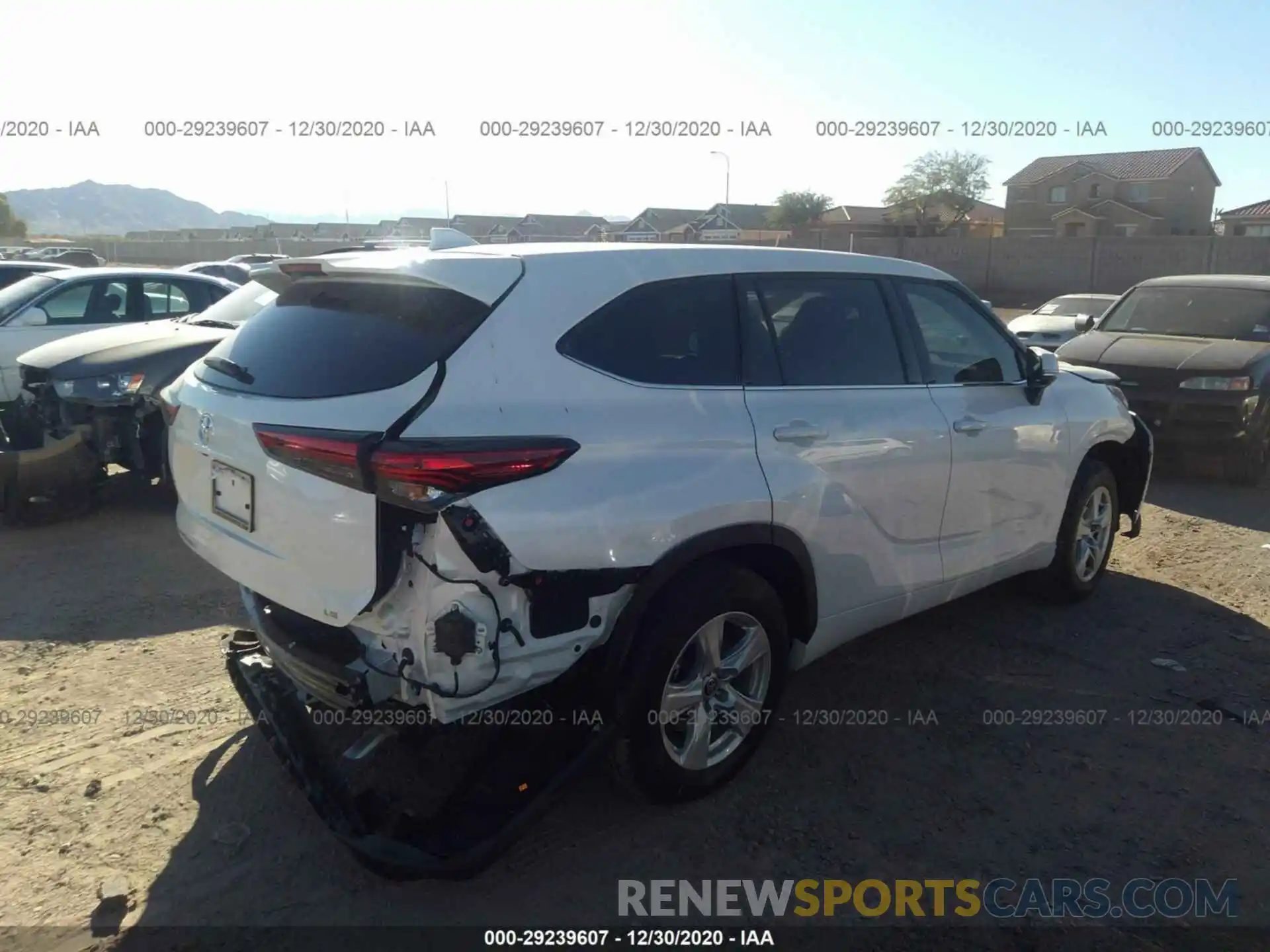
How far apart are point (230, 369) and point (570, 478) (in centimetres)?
135

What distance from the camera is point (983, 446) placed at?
4.33m

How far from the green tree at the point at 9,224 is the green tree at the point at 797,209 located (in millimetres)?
52982

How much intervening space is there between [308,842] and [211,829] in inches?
14.1

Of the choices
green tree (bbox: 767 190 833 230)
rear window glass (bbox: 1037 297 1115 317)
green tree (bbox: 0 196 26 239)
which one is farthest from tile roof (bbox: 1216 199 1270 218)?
green tree (bbox: 0 196 26 239)

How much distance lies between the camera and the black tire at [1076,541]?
5.12m

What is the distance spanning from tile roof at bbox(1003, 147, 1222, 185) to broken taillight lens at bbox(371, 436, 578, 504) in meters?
68.2

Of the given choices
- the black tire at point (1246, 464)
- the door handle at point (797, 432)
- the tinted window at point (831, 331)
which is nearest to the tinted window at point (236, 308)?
the tinted window at point (831, 331)

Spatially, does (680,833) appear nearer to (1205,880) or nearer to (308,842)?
(308,842)

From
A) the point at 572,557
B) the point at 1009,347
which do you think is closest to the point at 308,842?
the point at 572,557

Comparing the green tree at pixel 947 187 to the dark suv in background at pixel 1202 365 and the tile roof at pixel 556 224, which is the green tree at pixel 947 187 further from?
the dark suv in background at pixel 1202 365

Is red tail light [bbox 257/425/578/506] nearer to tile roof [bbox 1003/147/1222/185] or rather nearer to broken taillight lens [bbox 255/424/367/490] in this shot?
broken taillight lens [bbox 255/424/367/490]

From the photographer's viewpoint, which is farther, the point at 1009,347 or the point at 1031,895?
the point at 1009,347

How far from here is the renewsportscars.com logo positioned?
298 cm

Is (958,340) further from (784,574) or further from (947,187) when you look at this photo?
(947,187)
